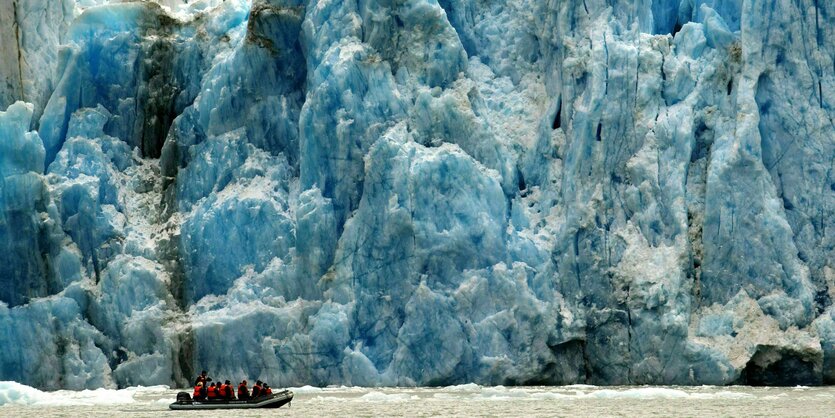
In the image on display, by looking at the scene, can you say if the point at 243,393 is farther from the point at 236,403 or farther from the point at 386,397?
the point at 386,397

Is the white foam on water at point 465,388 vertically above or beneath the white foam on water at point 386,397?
above

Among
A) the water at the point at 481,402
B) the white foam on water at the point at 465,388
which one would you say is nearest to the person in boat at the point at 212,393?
the water at the point at 481,402

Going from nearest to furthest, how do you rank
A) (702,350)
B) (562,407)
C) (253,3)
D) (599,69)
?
(562,407) → (702,350) → (599,69) → (253,3)

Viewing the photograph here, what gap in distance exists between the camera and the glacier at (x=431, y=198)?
113ft

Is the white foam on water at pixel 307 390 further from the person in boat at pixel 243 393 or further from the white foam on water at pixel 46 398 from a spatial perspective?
the white foam on water at pixel 46 398

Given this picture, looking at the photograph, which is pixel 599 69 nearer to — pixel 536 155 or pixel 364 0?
pixel 536 155

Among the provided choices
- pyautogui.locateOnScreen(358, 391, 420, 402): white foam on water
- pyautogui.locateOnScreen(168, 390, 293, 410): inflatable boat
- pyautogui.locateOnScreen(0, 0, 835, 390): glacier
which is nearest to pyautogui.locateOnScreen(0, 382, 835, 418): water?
pyautogui.locateOnScreen(358, 391, 420, 402): white foam on water

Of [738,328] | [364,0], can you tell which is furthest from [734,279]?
[364,0]

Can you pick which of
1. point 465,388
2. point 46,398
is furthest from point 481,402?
point 46,398

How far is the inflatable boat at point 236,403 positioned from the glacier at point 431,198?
4.83 meters

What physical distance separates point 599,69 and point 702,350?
745 centimetres

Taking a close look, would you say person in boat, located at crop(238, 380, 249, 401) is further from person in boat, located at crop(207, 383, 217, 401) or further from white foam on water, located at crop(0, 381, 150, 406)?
white foam on water, located at crop(0, 381, 150, 406)

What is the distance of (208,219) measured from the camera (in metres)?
37.3

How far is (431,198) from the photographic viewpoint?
35.3 metres
